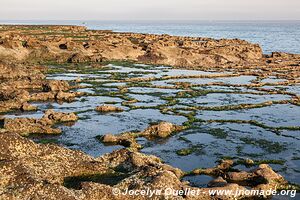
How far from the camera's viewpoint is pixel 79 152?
67.0ft

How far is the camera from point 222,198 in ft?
71.3

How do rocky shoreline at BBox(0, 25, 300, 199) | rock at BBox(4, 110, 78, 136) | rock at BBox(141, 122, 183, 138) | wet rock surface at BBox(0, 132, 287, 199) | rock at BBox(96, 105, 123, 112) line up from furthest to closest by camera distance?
rock at BBox(96, 105, 123, 112) < rock at BBox(141, 122, 183, 138) < rock at BBox(4, 110, 78, 136) < rocky shoreline at BBox(0, 25, 300, 199) < wet rock surface at BBox(0, 132, 287, 199)

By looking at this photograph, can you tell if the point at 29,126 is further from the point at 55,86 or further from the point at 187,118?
the point at 55,86

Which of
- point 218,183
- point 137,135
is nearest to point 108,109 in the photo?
point 137,135

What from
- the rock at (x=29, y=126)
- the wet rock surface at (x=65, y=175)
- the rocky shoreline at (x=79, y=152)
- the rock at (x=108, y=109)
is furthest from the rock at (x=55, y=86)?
the wet rock surface at (x=65, y=175)

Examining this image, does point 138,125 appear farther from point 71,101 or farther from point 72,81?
point 72,81

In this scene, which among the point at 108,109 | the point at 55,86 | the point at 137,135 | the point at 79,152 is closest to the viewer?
the point at 79,152

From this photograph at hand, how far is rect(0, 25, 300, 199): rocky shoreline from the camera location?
52.6 ft

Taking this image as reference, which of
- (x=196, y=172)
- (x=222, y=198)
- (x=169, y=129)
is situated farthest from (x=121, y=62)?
(x=222, y=198)

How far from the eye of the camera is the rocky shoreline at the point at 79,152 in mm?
16031

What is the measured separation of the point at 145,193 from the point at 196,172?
13286mm

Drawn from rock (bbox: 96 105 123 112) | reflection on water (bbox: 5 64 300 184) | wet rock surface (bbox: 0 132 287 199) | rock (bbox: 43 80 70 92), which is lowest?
reflection on water (bbox: 5 64 300 184)

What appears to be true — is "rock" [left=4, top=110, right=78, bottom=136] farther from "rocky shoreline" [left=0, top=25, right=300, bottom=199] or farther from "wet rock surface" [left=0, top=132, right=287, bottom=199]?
"wet rock surface" [left=0, top=132, right=287, bottom=199]

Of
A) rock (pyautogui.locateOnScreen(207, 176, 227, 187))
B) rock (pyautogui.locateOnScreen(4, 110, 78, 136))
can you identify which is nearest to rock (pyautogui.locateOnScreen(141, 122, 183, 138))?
rock (pyautogui.locateOnScreen(4, 110, 78, 136))
